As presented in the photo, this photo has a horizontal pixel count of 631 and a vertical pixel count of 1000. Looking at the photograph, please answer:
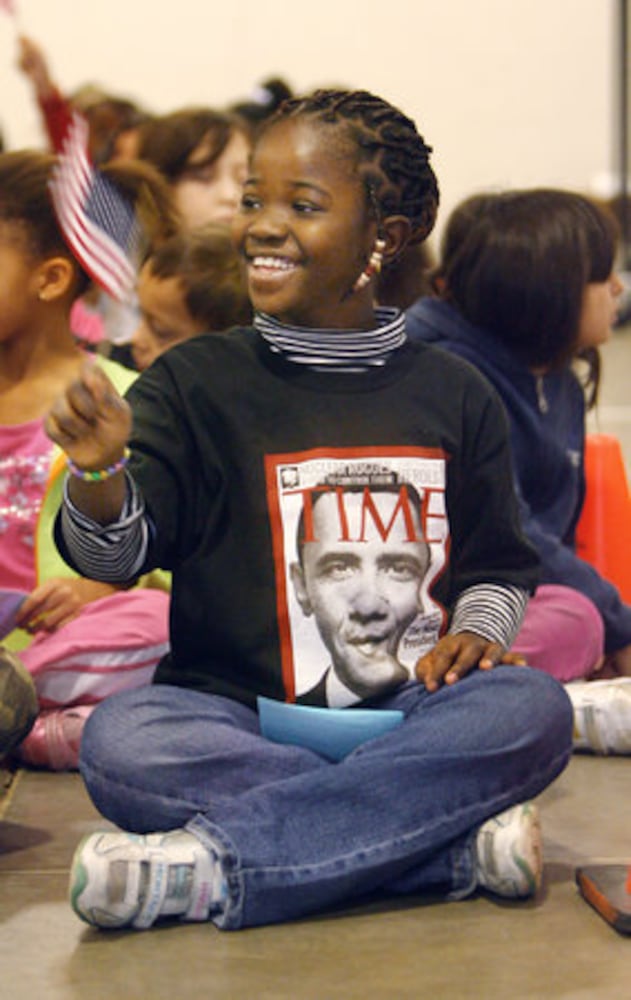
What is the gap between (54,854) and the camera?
1463 millimetres

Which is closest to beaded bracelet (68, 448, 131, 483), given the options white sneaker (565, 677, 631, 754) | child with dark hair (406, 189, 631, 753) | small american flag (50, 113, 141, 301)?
small american flag (50, 113, 141, 301)

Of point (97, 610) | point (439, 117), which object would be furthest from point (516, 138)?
point (97, 610)

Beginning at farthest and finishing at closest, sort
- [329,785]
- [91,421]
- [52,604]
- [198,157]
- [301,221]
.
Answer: [198,157], [52,604], [301,221], [329,785], [91,421]

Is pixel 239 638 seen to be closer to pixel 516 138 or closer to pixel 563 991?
pixel 563 991

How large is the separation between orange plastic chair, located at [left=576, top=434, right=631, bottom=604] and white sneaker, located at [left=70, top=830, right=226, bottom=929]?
3.19 ft

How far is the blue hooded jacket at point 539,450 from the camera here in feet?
6.51

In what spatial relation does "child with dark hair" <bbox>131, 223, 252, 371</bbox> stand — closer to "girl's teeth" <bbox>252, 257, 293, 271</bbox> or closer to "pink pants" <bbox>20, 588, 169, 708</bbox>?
"pink pants" <bbox>20, 588, 169, 708</bbox>

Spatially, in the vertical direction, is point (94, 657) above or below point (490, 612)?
below

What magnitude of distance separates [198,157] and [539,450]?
1019mm

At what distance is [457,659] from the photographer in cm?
143

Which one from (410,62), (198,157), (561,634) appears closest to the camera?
(561,634)

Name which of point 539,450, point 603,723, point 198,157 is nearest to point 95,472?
point 603,723

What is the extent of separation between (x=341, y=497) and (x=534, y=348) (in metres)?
0.66

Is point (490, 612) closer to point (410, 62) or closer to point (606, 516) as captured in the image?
point (606, 516)
